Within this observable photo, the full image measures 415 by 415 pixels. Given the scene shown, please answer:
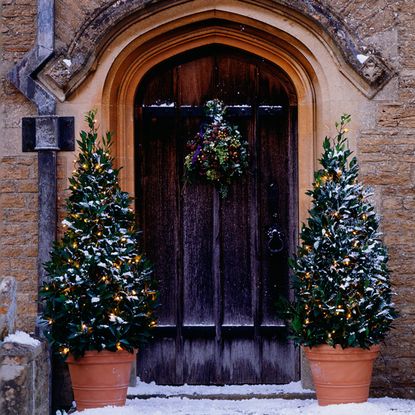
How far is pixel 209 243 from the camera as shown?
745 cm

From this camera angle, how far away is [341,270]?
634cm

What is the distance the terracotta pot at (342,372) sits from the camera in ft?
21.0

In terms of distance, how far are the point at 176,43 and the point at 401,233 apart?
2314 millimetres

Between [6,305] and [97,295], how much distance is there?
131cm

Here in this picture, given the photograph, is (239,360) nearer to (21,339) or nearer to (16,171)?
(16,171)

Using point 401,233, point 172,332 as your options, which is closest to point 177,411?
point 172,332

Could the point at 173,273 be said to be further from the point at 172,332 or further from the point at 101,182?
the point at 101,182

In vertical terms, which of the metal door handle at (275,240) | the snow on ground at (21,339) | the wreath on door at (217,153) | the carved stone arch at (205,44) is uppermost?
the carved stone arch at (205,44)

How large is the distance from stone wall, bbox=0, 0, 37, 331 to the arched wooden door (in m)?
0.90

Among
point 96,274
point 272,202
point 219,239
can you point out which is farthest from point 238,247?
point 96,274

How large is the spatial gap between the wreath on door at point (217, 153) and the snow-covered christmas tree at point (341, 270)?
0.92 m

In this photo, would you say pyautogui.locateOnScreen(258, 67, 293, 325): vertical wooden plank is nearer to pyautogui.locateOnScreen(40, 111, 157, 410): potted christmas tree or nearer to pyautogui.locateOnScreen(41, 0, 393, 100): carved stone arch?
pyautogui.locateOnScreen(41, 0, 393, 100): carved stone arch

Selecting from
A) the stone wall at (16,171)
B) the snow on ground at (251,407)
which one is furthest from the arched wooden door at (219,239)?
the stone wall at (16,171)

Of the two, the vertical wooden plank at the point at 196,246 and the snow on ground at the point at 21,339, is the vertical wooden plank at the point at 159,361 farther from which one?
the snow on ground at the point at 21,339
